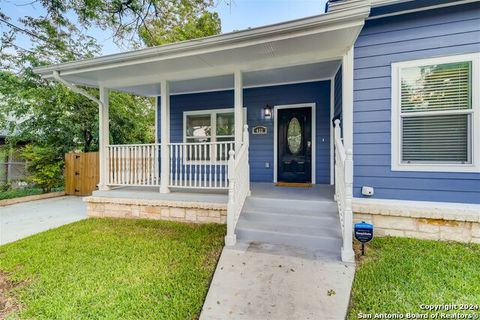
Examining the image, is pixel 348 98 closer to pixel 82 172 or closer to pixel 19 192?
pixel 82 172

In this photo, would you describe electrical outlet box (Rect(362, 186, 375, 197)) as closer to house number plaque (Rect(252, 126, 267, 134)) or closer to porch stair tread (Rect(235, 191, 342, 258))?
porch stair tread (Rect(235, 191, 342, 258))

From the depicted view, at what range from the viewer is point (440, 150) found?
3562 millimetres

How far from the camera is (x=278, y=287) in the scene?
2.58 meters

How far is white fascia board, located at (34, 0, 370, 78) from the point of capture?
3062 millimetres

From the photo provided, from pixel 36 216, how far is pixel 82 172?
280 centimetres

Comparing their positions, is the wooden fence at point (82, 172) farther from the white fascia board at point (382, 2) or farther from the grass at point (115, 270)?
the white fascia board at point (382, 2)

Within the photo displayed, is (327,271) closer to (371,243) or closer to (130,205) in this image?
(371,243)

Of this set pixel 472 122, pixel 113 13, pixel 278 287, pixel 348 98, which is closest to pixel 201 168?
pixel 113 13

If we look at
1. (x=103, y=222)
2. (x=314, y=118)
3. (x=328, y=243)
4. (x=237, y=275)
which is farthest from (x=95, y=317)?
(x=314, y=118)

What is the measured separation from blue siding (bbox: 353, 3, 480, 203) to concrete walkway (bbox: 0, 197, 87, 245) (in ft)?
19.4

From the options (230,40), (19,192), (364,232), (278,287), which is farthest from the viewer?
(19,192)

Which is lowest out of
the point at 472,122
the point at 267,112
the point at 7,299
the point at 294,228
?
the point at 7,299

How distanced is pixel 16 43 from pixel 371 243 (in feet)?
39.7

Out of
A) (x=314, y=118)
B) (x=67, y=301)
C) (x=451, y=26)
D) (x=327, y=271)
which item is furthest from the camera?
(x=314, y=118)
